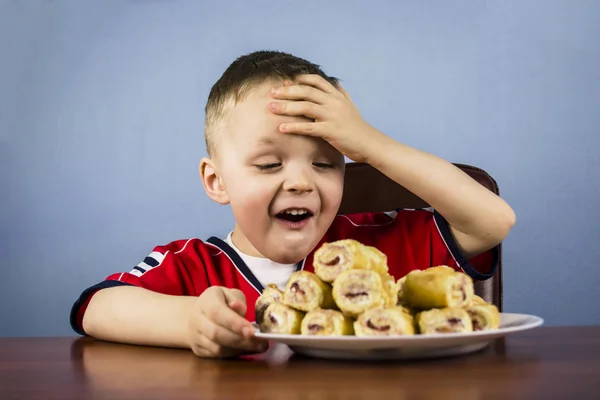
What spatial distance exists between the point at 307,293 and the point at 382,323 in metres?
0.08

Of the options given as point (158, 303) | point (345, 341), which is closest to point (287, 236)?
point (158, 303)

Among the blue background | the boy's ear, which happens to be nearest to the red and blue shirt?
the boy's ear

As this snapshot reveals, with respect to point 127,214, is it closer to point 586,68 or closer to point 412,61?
point 412,61

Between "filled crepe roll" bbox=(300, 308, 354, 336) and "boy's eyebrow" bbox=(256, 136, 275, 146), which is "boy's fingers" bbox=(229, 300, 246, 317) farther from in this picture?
"boy's eyebrow" bbox=(256, 136, 275, 146)

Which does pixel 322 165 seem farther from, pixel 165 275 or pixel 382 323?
→ pixel 382 323

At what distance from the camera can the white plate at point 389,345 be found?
0.59 m

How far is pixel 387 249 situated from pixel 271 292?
581 mm

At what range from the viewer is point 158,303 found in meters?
0.88

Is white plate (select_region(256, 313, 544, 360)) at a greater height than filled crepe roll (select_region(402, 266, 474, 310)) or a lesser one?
lesser

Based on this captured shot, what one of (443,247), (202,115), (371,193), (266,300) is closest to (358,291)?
(266,300)

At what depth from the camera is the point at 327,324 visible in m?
0.64

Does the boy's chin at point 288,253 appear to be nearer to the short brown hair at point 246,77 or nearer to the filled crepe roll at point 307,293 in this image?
the short brown hair at point 246,77

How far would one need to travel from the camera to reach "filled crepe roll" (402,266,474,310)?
0.65 metres

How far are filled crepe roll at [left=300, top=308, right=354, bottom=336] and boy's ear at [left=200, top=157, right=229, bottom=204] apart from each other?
0.60 metres
